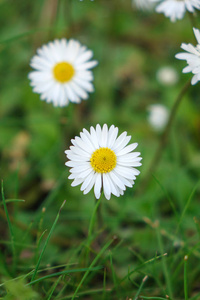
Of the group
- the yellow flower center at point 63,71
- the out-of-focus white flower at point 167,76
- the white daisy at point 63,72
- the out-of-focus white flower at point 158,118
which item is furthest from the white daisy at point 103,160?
the out-of-focus white flower at point 167,76

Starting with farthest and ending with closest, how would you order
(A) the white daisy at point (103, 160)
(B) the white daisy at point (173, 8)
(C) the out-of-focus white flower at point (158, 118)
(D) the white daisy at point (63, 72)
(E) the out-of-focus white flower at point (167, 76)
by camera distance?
1. (E) the out-of-focus white flower at point (167, 76)
2. (C) the out-of-focus white flower at point (158, 118)
3. (D) the white daisy at point (63, 72)
4. (B) the white daisy at point (173, 8)
5. (A) the white daisy at point (103, 160)

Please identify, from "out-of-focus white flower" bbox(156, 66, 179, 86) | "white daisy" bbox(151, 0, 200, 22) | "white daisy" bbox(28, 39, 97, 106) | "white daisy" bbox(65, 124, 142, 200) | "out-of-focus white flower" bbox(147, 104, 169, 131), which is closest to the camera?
"white daisy" bbox(65, 124, 142, 200)

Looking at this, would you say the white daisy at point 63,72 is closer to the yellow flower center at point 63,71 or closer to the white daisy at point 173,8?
the yellow flower center at point 63,71

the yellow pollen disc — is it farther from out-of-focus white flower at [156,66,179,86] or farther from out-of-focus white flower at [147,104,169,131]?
out-of-focus white flower at [156,66,179,86]

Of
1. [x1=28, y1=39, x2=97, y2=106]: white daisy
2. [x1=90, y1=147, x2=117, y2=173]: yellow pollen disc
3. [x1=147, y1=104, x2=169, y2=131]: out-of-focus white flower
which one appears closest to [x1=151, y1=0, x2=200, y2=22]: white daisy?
[x1=28, y1=39, x2=97, y2=106]: white daisy

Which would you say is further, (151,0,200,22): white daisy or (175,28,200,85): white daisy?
(151,0,200,22): white daisy

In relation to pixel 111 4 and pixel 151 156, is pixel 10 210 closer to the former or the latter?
pixel 151 156

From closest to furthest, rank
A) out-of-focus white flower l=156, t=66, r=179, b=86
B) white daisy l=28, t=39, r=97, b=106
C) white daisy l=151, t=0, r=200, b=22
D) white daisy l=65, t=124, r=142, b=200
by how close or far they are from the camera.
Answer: white daisy l=65, t=124, r=142, b=200, white daisy l=151, t=0, r=200, b=22, white daisy l=28, t=39, r=97, b=106, out-of-focus white flower l=156, t=66, r=179, b=86
